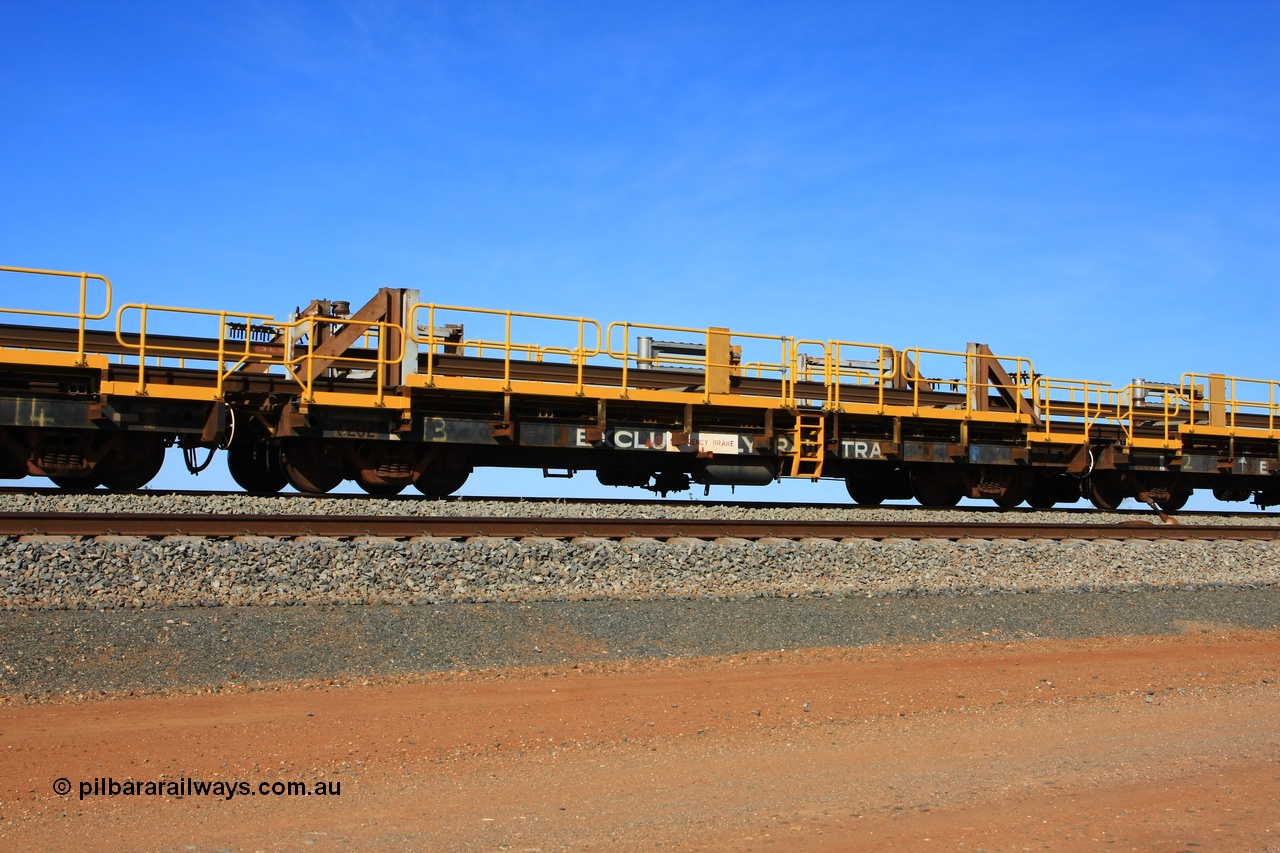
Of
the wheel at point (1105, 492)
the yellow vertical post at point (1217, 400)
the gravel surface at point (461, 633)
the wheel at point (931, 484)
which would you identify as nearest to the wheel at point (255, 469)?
the gravel surface at point (461, 633)

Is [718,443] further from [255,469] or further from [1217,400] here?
[1217,400]

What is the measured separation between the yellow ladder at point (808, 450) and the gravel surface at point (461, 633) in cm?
587

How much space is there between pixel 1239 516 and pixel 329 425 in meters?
16.1

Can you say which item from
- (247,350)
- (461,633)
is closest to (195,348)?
(247,350)

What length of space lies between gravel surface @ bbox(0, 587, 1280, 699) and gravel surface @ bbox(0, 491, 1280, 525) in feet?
13.6

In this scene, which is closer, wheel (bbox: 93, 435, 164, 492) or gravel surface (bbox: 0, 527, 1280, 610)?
gravel surface (bbox: 0, 527, 1280, 610)

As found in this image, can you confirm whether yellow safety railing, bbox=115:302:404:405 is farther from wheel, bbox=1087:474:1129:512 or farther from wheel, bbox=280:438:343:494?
Answer: wheel, bbox=1087:474:1129:512

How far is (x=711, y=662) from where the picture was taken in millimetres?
7531

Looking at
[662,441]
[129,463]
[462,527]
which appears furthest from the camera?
[662,441]

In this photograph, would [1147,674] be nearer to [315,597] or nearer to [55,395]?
[315,597]

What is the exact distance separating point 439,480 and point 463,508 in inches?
63.4

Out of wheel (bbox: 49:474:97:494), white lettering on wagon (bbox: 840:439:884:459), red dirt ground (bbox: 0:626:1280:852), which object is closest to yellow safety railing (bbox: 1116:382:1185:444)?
white lettering on wagon (bbox: 840:439:884:459)

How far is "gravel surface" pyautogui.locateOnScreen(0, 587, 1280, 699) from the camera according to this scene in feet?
21.9

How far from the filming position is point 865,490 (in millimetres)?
18781
